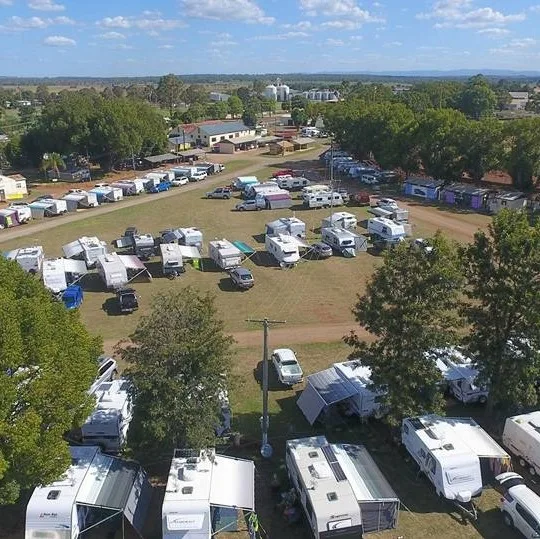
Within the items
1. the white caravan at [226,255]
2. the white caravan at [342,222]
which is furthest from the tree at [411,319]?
the white caravan at [342,222]

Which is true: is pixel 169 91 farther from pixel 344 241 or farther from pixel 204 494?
pixel 204 494

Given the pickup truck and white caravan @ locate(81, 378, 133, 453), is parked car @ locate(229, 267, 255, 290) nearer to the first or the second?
white caravan @ locate(81, 378, 133, 453)

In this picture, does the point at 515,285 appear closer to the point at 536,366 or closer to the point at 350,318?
the point at 536,366

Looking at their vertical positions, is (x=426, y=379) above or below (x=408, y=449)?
above

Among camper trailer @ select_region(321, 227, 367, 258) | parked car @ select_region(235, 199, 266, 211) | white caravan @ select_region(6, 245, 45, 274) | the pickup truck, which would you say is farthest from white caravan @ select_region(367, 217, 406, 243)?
white caravan @ select_region(6, 245, 45, 274)

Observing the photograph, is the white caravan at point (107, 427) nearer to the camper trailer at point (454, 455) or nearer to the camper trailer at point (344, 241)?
the camper trailer at point (454, 455)

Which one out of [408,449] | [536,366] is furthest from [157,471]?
[536,366]

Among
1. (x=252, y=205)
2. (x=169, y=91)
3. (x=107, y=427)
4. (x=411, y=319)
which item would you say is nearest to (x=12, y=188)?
Answer: (x=252, y=205)
